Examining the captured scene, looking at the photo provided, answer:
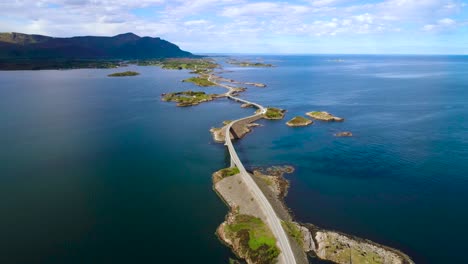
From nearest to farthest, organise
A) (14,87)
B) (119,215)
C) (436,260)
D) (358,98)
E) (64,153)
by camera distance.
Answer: (436,260)
(119,215)
(64,153)
(358,98)
(14,87)

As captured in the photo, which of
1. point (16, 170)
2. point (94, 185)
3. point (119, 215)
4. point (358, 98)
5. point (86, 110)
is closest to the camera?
point (119, 215)

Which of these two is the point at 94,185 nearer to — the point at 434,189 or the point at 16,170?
the point at 16,170

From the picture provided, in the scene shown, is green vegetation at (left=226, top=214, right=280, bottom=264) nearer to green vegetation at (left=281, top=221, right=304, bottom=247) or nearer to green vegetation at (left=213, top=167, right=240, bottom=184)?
green vegetation at (left=281, top=221, right=304, bottom=247)

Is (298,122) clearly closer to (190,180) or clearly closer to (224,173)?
(224,173)

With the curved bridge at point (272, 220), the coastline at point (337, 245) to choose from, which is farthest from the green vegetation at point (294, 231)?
the curved bridge at point (272, 220)

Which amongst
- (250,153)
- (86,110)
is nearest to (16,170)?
(250,153)

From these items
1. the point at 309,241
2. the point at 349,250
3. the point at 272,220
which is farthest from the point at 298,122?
the point at 349,250

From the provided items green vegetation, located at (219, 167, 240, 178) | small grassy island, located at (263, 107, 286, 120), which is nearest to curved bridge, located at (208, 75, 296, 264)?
green vegetation, located at (219, 167, 240, 178)
